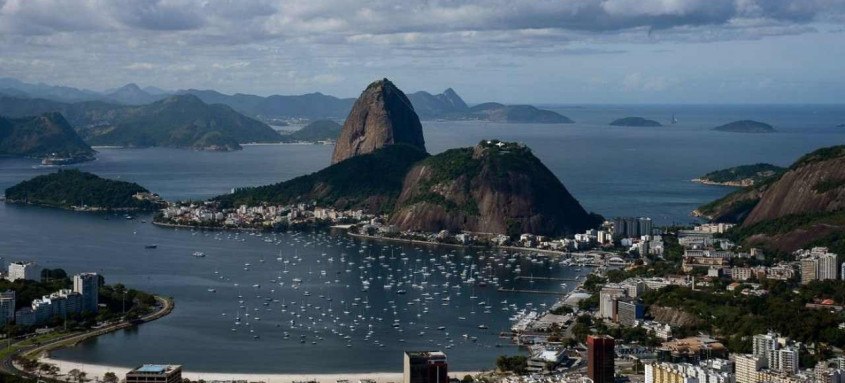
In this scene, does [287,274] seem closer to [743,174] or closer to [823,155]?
[823,155]

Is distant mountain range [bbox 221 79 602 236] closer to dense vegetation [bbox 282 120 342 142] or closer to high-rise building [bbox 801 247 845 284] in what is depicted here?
high-rise building [bbox 801 247 845 284]

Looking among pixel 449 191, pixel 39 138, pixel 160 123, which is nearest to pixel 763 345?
pixel 449 191

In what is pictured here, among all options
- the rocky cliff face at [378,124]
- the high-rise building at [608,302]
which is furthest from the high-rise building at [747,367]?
the rocky cliff face at [378,124]

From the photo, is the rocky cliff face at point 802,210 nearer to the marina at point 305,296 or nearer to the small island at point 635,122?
the marina at point 305,296

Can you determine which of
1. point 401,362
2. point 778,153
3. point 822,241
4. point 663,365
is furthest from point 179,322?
point 778,153

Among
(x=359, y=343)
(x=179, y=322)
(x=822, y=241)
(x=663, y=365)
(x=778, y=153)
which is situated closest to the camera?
(x=663, y=365)

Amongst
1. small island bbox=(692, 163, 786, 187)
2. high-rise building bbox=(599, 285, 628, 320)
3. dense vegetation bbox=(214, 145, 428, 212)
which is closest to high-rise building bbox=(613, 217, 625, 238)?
dense vegetation bbox=(214, 145, 428, 212)

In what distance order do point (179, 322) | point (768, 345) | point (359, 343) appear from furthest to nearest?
point (179, 322), point (359, 343), point (768, 345)

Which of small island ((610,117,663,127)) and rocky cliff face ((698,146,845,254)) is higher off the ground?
small island ((610,117,663,127))

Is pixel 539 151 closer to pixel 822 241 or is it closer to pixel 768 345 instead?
pixel 822 241
